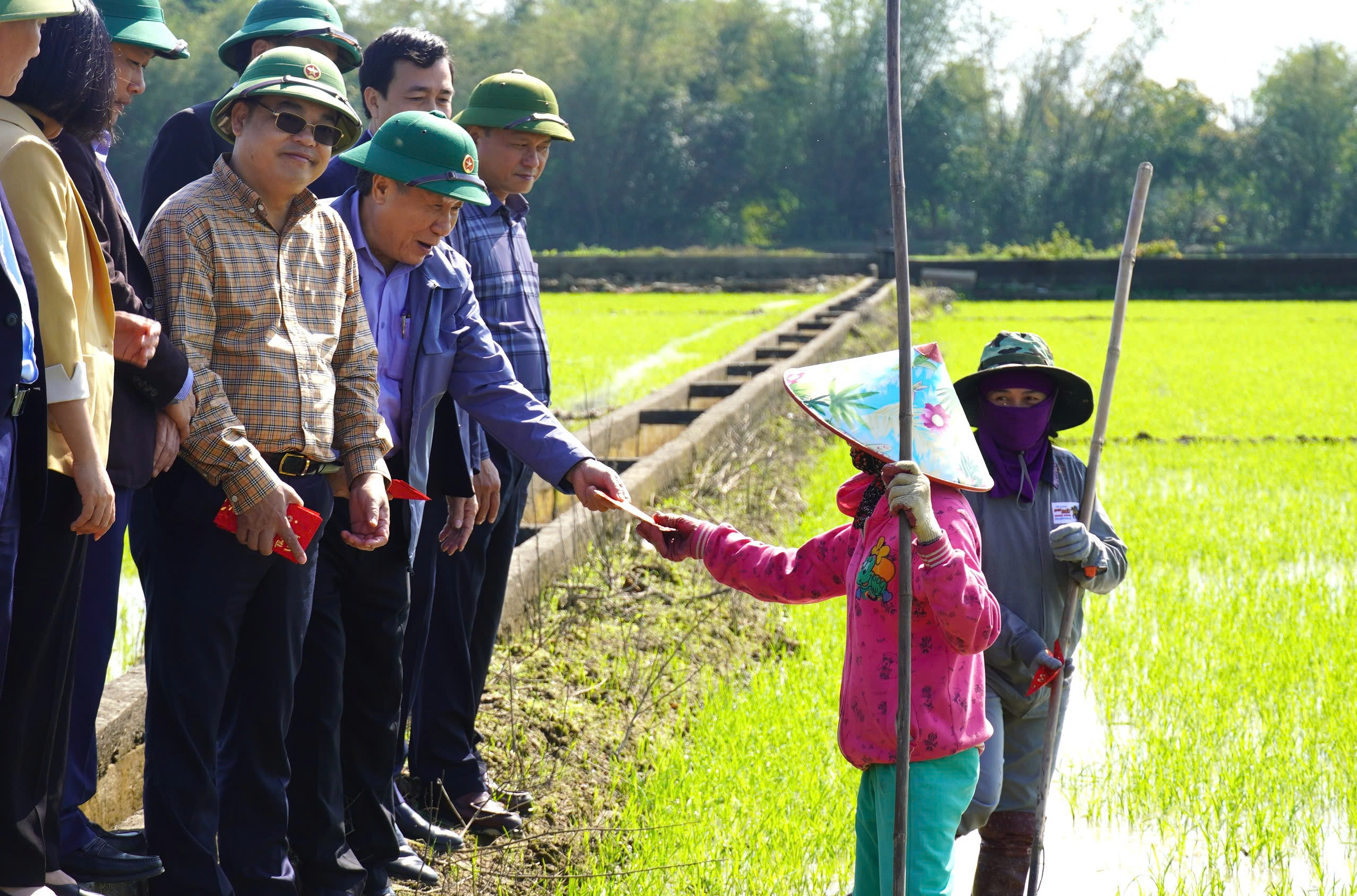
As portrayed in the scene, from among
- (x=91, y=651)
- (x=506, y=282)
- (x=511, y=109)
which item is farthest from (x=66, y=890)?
(x=511, y=109)

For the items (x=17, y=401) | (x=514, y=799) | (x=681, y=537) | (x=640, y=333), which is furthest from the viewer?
(x=640, y=333)

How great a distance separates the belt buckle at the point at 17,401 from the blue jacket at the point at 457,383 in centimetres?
94

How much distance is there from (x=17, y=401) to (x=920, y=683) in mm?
1478

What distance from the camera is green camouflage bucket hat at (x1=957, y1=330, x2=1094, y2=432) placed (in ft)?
9.98

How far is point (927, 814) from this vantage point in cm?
241

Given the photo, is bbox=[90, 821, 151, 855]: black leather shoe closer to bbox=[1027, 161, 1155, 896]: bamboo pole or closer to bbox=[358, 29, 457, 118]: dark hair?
bbox=[1027, 161, 1155, 896]: bamboo pole

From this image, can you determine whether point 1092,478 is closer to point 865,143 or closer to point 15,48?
point 15,48

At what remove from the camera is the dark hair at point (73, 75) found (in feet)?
7.27

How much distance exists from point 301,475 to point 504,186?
120 cm

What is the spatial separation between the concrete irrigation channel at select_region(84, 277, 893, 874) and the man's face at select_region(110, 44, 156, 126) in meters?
1.30

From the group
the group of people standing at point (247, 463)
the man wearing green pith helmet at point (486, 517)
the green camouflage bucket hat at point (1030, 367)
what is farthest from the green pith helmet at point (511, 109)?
the green camouflage bucket hat at point (1030, 367)

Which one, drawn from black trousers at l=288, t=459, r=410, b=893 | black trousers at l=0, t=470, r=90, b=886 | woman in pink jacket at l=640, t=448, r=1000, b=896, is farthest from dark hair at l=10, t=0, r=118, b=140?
woman in pink jacket at l=640, t=448, r=1000, b=896

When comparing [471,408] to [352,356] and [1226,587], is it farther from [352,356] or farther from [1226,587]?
[1226,587]

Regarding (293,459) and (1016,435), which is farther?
(1016,435)
